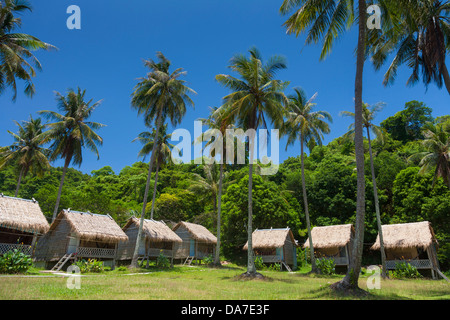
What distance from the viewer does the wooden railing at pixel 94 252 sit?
19.7m

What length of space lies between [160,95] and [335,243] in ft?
59.4

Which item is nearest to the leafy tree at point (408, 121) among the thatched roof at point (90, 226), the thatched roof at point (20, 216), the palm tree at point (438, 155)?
the palm tree at point (438, 155)

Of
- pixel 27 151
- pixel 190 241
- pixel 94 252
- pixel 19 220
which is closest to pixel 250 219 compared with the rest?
pixel 94 252

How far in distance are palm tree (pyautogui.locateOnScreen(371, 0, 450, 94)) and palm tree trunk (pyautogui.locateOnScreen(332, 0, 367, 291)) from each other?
6.03 ft

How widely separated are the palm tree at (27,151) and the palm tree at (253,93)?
1785cm

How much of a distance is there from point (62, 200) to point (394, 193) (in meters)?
33.5

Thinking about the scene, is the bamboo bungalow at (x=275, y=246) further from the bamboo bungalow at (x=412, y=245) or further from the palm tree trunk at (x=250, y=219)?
the palm tree trunk at (x=250, y=219)

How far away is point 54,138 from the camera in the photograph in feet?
78.2

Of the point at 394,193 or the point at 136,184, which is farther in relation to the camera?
the point at 136,184

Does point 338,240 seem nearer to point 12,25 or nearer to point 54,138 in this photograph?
point 54,138

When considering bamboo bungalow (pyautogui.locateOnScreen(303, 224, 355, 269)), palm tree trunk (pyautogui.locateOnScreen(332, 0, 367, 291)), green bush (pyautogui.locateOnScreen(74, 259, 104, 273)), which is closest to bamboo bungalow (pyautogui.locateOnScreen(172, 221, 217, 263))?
bamboo bungalow (pyautogui.locateOnScreen(303, 224, 355, 269))

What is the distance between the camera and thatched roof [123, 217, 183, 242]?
23922mm

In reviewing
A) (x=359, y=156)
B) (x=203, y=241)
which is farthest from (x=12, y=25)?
(x=203, y=241)

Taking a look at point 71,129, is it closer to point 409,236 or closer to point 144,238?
point 144,238
